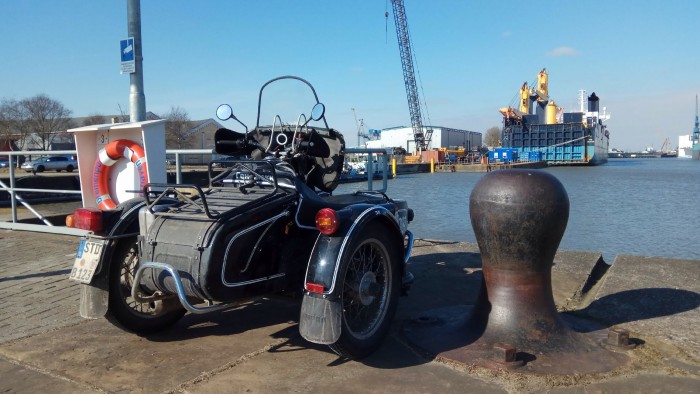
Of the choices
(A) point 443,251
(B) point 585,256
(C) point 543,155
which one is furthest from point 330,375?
(C) point 543,155

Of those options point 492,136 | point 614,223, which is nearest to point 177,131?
point 614,223

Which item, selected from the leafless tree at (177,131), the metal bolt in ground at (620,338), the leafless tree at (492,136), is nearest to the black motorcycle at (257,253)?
the metal bolt in ground at (620,338)

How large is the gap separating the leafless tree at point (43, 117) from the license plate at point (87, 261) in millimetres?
50409

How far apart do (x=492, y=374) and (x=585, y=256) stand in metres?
4.11

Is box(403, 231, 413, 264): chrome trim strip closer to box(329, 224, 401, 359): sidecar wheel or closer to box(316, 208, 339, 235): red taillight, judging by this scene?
box(329, 224, 401, 359): sidecar wheel

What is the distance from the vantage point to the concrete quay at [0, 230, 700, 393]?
3225mm

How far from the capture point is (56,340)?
4.02m

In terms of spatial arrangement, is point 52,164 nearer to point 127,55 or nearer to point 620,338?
point 127,55

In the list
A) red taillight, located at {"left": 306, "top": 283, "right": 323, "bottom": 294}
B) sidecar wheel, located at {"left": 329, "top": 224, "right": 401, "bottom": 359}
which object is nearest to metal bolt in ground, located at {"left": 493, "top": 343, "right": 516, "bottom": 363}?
sidecar wheel, located at {"left": 329, "top": 224, "right": 401, "bottom": 359}

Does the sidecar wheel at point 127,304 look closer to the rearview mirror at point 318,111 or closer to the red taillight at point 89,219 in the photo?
the red taillight at point 89,219

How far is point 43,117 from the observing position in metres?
49.7

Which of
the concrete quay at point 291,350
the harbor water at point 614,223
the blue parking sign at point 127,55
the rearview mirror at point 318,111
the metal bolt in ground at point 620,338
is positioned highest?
the blue parking sign at point 127,55

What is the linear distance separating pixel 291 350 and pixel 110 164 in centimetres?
439

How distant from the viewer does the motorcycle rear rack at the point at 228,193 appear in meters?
3.37
